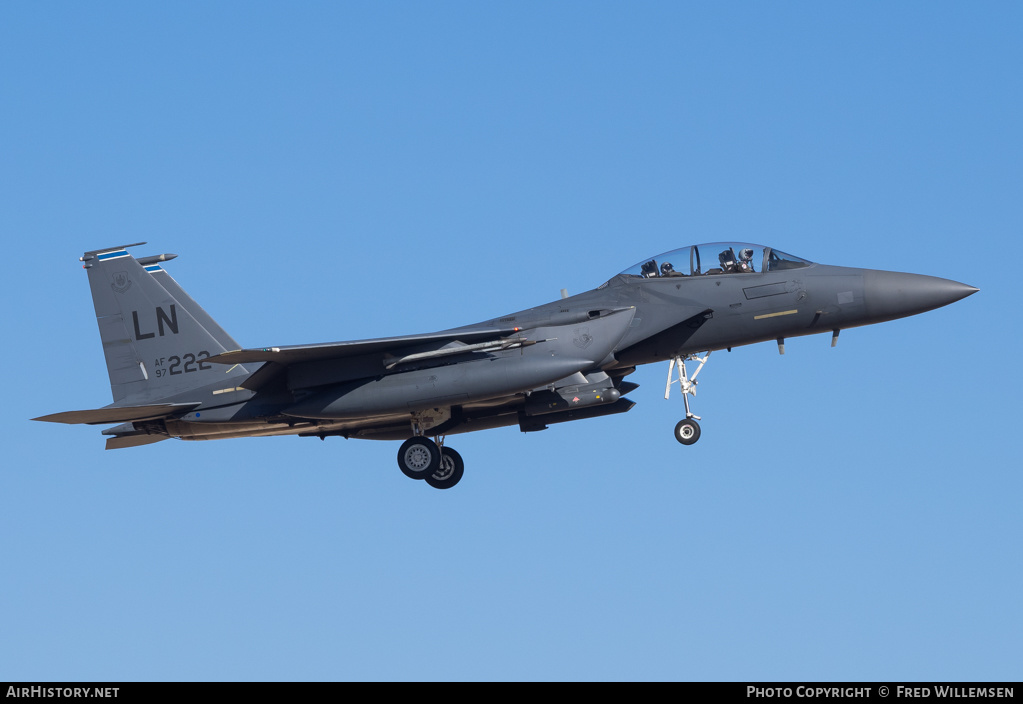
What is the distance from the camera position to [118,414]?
2020cm

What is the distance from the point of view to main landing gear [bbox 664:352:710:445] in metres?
19.6

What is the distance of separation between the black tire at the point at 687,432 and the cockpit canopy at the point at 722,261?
257 cm

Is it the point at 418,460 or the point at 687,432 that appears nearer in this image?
the point at 687,432

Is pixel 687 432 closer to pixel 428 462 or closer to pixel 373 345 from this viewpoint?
pixel 428 462

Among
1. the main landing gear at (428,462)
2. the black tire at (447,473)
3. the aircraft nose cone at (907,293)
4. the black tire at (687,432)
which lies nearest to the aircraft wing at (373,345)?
the main landing gear at (428,462)

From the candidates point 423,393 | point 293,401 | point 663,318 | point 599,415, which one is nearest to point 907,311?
point 663,318

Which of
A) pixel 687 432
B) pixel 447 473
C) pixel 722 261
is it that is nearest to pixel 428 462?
pixel 447 473

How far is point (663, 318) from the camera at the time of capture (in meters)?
20.0

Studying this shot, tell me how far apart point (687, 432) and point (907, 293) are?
427 cm

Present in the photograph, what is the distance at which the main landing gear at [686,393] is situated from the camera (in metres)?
19.6

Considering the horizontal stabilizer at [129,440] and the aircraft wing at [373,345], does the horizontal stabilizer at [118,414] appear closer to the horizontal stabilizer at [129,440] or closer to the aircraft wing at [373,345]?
the horizontal stabilizer at [129,440]
